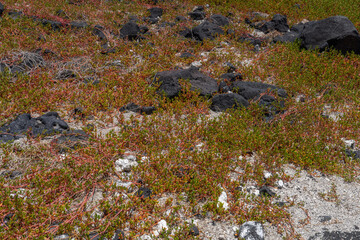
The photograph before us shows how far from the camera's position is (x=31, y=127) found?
5.58m

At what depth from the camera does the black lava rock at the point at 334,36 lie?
9.95 metres

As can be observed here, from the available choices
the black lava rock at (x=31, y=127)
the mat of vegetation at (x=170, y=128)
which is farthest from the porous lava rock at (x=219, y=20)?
the black lava rock at (x=31, y=127)

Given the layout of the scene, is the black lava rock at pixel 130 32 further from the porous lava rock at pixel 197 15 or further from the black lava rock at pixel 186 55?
the porous lava rock at pixel 197 15

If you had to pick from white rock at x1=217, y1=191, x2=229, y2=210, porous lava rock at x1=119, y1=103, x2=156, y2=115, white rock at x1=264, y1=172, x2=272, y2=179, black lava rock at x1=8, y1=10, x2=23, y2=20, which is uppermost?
black lava rock at x1=8, y1=10, x2=23, y2=20

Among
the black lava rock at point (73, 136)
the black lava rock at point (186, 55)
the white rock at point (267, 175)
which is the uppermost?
the black lava rock at point (73, 136)

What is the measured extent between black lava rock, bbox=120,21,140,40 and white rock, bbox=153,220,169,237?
8526mm

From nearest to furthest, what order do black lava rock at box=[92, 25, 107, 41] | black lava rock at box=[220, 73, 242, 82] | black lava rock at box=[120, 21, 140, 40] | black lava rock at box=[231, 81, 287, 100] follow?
black lava rock at box=[231, 81, 287, 100] < black lava rock at box=[220, 73, 242, 82] < black lava rock at box=[92, 25, 107, 41] < black lava rock at box=[120, 21, 140, 40]

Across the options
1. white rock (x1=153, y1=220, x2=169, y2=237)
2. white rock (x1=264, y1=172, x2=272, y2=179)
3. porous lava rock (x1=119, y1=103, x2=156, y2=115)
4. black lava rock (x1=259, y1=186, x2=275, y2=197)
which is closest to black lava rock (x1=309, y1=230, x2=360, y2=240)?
black lava rock (x1=259, y1=186, x2=275, y2=197)

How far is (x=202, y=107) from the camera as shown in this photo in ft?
23.3

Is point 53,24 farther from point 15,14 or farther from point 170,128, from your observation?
point 170,128

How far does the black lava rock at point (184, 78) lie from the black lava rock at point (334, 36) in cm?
479

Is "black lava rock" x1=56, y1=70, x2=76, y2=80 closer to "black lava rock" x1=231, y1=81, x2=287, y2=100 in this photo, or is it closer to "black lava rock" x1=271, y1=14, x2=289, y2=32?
"black lava rock" x1=231, y1=81, x2=287, y2=100

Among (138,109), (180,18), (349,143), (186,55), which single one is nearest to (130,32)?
(186,55)

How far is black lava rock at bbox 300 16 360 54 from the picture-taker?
9953mm
